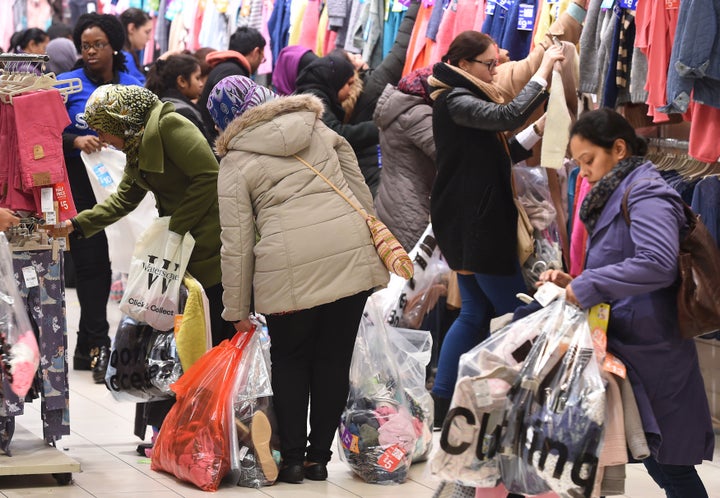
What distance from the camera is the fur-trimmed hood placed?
4379 millimetres

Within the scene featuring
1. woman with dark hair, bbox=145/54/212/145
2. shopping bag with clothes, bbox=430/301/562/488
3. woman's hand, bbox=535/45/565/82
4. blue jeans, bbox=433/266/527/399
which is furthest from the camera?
woman with dark hair, bbox=145/54/212/145

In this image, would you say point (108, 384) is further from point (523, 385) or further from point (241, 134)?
point (523, 385)

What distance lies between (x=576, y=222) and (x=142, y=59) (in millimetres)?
6835

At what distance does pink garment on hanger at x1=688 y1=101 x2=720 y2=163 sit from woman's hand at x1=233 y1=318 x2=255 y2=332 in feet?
6.60

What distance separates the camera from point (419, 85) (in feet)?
19.0

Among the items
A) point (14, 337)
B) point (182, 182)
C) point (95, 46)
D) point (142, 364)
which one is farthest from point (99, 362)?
point (14, 337)

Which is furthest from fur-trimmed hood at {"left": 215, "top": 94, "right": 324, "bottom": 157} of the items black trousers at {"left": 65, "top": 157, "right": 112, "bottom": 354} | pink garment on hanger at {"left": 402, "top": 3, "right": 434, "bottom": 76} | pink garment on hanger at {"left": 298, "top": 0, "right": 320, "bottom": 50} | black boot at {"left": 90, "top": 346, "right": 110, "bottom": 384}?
pink garment on hanger at {"left": 298, "top": 0, "right": 320, "bottom": 50}

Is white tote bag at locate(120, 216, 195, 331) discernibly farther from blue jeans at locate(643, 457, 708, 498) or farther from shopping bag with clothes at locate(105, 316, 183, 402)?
blue jeans at locate(643, 457, 708, 498)

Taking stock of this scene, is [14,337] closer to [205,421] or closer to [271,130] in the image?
[205,421]

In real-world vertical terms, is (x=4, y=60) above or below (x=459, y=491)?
above

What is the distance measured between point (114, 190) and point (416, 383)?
2178mm

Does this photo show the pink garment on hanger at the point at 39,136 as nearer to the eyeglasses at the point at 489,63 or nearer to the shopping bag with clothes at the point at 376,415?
the shopping bag with clothes at the point at 376,415

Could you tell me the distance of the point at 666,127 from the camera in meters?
5.84

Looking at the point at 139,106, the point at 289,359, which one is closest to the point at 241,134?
the point at 139,106
